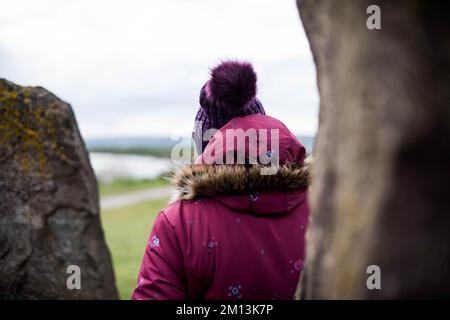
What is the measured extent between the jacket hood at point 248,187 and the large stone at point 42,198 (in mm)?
2725

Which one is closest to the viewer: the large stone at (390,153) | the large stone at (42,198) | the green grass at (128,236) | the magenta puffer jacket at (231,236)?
the large stone at (390,153)

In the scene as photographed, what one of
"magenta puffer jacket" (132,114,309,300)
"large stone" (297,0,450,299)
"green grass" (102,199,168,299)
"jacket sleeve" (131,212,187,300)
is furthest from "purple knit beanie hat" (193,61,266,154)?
"green grass" (102,199,168,299)

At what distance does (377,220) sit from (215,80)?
1519 mm

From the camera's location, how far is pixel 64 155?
5266 millimetres

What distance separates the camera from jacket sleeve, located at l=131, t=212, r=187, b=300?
8.86ft

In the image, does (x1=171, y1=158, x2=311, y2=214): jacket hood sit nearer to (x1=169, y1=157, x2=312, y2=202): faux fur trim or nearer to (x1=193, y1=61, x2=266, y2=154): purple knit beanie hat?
(x1=169, y1=157, x2=312, y2=202): faux fur trim

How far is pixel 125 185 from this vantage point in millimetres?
26609

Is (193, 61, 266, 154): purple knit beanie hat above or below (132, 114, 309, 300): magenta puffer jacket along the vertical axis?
above

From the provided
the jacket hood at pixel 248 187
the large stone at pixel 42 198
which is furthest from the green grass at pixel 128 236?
the jacket hood at pixel 248 187

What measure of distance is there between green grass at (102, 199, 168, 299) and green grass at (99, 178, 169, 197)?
5.09 meters

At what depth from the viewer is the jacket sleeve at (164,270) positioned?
2.70 metres

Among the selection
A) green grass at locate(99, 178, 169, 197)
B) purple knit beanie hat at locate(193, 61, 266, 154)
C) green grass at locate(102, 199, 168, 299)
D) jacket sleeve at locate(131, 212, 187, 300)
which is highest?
purple knit beanie hat at locate(193, 61, 266, 154)

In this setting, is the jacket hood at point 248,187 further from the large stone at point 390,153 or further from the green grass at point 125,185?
the green grass at point 125,185

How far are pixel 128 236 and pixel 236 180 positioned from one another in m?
11.3
